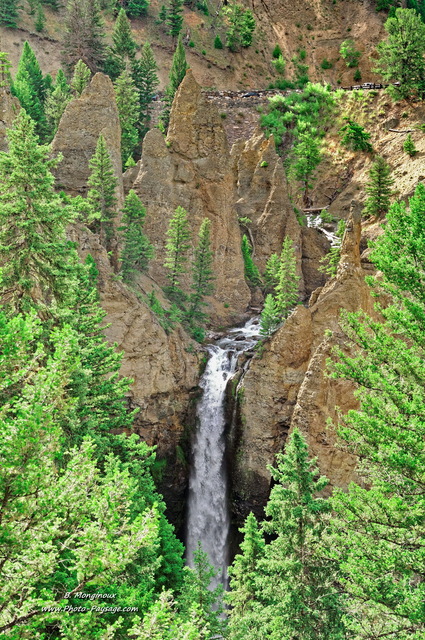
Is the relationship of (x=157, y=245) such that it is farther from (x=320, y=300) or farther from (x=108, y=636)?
(x=108, y=636)

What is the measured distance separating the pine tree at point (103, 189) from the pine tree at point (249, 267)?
15691 mm

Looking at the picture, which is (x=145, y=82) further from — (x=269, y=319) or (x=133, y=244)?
(x=269, y=319)

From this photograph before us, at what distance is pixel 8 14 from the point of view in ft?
260

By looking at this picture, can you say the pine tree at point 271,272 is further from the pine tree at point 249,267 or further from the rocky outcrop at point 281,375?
the rocky outcrop at point 281,375

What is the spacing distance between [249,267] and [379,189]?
13930mm

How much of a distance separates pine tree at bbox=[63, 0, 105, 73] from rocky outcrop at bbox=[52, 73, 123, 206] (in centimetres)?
3239

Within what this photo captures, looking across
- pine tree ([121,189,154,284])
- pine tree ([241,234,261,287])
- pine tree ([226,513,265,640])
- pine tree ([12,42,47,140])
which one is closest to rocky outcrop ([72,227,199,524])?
pine tree ([121,189,154,284])

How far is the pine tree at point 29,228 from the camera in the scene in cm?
1823

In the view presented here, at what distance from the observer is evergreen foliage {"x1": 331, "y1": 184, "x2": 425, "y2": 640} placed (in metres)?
11.2

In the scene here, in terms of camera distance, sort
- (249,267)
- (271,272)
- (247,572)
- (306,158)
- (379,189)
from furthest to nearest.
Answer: (306,158) → (249,267) → (271,272) → (379,189) → (247,572)

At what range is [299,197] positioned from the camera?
57.3 metres

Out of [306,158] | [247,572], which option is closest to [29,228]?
[247,572]

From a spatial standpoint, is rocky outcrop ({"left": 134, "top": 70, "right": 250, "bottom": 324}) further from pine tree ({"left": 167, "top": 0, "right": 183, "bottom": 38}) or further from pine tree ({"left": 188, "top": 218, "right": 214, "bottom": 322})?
pine tree ({"left": 167, "top": 0, "right": 183, "bottom": 38})

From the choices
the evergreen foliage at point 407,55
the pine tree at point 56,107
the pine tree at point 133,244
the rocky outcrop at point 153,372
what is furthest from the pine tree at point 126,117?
the evergreen foliage at point 407,55
